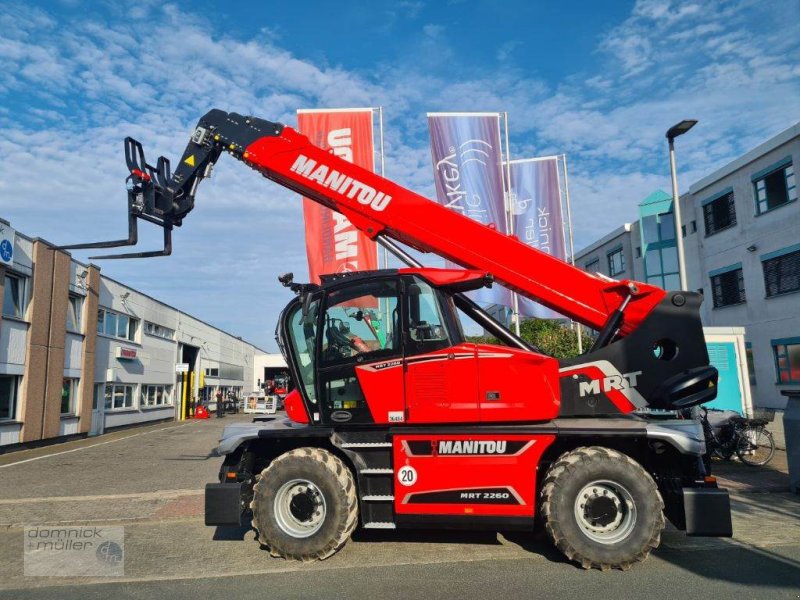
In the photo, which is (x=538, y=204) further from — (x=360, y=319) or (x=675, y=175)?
(x=360, y=319)

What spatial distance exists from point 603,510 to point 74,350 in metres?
21.2

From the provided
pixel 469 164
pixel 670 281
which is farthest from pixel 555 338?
pixel 670 281

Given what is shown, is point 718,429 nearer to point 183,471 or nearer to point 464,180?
point 464,180

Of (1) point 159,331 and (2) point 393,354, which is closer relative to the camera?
(2) point 393,354

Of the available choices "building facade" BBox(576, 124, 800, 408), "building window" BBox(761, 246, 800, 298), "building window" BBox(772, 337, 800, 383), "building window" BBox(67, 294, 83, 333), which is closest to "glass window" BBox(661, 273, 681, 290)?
"building facade" BBox(576, 124, 800, 408)

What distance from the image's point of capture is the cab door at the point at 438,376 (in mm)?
5832

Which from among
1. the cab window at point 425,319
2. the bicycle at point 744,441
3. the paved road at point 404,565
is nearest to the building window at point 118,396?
the paved road at point 404,565

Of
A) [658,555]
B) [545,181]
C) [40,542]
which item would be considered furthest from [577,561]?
[545,181]

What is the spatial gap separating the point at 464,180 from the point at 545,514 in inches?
447

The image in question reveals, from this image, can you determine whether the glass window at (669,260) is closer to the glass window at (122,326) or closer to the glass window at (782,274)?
the glass window at (782,274)

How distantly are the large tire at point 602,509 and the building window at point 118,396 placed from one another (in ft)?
78.4

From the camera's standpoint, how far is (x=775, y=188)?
76.8 ft

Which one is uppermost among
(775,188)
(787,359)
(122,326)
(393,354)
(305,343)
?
(775,188)

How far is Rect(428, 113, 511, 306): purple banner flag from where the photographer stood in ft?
50.9
